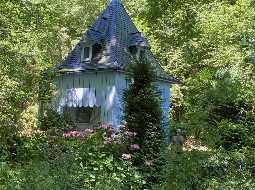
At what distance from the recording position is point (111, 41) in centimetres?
1844

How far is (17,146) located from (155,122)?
403 cm

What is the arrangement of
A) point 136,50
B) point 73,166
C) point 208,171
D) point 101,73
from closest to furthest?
point 73,166 → point 208,171 → point 101,73 → point 136,50

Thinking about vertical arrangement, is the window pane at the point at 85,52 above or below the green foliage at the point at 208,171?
above

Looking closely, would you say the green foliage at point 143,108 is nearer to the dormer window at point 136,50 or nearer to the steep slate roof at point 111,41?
the steep slate roof at point 111,41

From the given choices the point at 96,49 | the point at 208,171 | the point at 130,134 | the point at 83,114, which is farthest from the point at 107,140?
the point at 96,49

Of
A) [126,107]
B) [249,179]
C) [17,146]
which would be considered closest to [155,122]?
[126,107]

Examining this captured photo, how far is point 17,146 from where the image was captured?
11812 millimetres

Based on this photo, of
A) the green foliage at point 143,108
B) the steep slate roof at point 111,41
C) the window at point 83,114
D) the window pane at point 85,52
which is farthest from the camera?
the window pane at point 85,52

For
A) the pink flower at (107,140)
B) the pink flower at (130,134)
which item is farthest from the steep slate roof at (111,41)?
the pink flower at (107,140)

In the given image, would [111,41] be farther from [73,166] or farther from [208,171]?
[73,166]

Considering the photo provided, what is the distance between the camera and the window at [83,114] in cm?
1819

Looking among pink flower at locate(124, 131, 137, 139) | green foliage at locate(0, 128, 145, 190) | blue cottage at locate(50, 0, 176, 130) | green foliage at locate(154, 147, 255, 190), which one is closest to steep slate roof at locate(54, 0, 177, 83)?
blue cottage at locate(50, 0, 176, 130)

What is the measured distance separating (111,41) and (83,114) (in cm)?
356

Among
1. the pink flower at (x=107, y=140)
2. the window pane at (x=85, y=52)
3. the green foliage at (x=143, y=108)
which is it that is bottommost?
the pink flower at (x=107, y=140)
